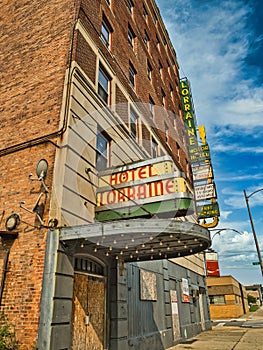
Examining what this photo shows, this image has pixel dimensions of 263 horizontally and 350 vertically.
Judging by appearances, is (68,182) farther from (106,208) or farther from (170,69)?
(170,69)

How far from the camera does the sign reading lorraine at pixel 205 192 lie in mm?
29203

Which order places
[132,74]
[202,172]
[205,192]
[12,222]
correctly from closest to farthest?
1. [12,222]
2. [132,74]
3. [205,192]
4. [202,172]

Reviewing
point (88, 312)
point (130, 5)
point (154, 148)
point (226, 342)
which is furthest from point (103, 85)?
point (226, 342)

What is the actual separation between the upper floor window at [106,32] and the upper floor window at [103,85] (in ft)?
6.97

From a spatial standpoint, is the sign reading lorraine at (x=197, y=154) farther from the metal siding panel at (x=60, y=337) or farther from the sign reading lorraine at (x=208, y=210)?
the metal siding panel at (x=60, y=337)

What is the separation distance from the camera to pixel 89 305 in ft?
29.9

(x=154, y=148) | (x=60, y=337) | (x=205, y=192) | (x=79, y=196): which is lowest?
(x=60, y=337)

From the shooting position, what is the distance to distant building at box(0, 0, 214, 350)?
299 inches

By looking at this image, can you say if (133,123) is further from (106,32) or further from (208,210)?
(208,210)

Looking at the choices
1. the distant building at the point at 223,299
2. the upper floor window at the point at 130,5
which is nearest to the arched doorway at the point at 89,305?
the upper floor window at the point at 130,5

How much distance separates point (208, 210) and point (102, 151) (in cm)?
1976

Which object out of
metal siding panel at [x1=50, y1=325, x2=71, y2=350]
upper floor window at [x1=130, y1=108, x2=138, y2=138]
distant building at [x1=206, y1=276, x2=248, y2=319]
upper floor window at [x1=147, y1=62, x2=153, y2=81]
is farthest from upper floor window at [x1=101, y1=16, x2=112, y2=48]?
distant building at [x1=206, y1=276, x2=248, y2=319]

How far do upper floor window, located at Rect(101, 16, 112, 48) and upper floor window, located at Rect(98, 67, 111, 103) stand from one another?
2.12 metres

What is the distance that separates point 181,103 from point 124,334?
25.0 meters
